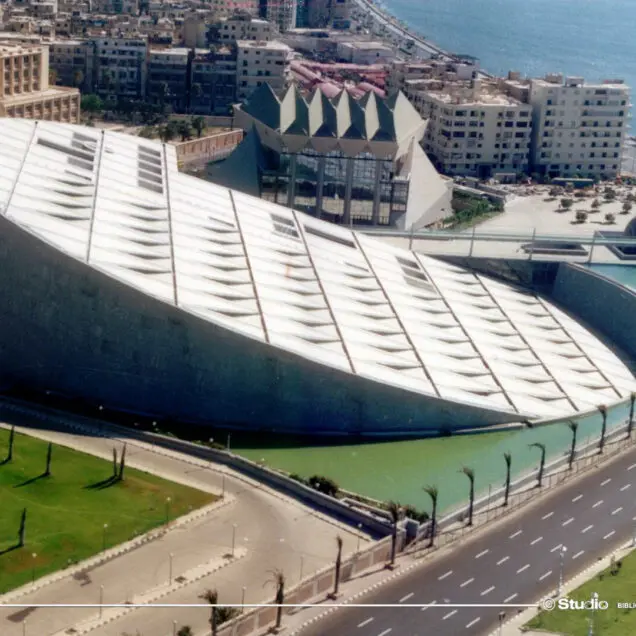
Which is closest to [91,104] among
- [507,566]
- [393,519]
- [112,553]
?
[393,519]

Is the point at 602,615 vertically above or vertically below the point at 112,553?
above

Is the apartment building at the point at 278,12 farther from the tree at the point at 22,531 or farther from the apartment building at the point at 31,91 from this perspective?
the tree at the point at 22,531

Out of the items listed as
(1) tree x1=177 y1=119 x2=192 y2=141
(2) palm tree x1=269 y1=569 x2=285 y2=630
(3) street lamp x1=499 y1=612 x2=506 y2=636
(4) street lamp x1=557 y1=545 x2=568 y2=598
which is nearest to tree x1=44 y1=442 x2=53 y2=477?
(2) palm tree x1=269 y1=569 x2=285 y2=630

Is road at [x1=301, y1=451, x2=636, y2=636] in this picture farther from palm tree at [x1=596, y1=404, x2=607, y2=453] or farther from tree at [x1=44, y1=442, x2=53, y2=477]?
tree at [x1=44, y1=442, x2=53, y2=477]

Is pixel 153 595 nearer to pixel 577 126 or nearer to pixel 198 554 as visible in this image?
pixel 198 554

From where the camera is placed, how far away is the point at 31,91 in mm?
87000

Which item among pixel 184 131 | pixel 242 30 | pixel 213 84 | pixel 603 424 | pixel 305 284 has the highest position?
pixel 242 30

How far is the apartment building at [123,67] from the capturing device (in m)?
103

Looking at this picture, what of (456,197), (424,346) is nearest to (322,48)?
(456,197)

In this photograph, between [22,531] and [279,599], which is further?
[22,531]

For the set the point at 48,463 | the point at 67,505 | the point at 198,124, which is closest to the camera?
the point at 67,505

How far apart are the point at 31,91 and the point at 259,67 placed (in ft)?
72.1

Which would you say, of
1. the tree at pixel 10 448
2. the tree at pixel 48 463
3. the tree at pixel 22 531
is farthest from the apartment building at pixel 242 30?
the tree at pixel 22 531

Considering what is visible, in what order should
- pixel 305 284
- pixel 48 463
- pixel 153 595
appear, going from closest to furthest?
pixel 153 595 → pixel 48 463 → pixel 305 284
